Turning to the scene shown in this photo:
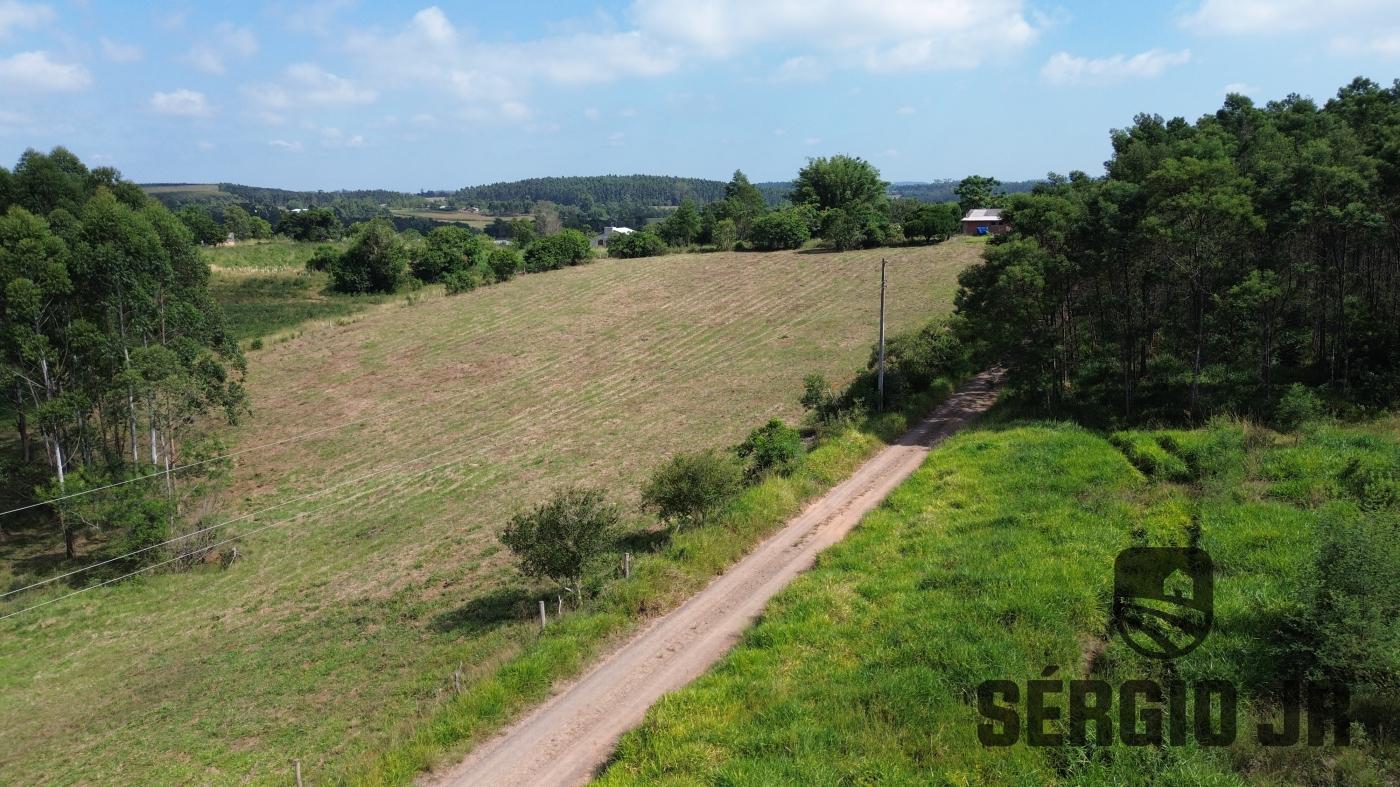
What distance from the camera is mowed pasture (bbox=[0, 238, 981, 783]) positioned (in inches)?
645

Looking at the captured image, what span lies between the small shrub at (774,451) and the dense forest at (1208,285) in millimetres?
10543

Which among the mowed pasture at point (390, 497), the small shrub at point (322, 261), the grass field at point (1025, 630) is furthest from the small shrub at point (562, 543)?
the small shrub at point (322, 261)

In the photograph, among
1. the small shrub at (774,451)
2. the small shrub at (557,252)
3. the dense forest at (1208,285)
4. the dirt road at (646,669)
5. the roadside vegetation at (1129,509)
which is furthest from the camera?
the small shrub at (557,252)

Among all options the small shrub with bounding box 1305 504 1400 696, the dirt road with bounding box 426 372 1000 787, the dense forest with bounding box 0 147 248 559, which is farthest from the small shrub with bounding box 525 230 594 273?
the small shrub with bounding box 1305 504 1400 696

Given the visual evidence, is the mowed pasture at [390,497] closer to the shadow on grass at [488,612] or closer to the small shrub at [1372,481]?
the shadow on grass at [488,612]

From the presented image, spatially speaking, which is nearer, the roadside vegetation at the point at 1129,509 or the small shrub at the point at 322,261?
the roadside vegetation at the point at 1129,509

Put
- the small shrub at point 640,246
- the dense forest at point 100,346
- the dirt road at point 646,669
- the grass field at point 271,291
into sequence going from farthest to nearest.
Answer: the small shrub at point 640,246 → the grass field at point 271,291 → the dense forest at point 100,346 → the dirt road at point 646,669

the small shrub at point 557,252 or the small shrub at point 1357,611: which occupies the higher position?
the small shrub at point 557,252

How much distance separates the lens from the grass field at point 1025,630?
9.36 m

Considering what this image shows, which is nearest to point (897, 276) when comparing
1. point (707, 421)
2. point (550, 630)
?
point (707, 421)

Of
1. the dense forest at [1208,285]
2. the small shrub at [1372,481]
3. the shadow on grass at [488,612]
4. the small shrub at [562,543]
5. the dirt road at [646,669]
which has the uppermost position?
the dense forest at [1208,285]

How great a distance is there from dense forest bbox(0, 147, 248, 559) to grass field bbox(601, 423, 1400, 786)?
2531cm

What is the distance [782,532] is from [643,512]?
6826 millimetres

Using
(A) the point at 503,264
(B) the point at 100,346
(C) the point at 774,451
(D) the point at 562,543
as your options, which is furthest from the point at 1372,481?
(A) the point at 503,264
